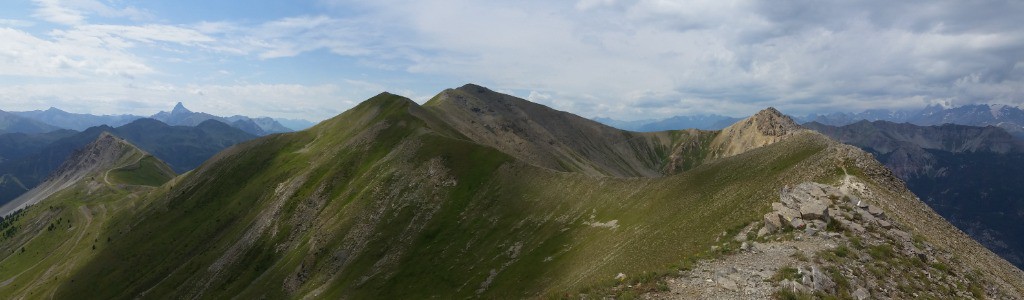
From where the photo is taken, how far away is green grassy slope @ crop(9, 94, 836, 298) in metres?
58.3

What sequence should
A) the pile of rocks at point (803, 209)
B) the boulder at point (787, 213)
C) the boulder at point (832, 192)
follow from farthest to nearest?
1. the boulder at point (832, 192)
2. the boulder at point (787, 213)
3. the pile of rocks at point (803, 209)

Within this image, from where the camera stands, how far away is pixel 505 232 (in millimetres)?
87750

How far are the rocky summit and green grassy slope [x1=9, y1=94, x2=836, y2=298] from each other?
17.5 inches

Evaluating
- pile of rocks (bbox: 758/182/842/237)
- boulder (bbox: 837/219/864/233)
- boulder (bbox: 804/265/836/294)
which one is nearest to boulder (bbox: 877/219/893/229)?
boulder (bbox: 837/219/864/233)

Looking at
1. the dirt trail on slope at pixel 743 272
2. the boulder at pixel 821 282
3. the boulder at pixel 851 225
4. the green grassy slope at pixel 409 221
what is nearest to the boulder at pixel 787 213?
the green grassy slope at pixel 409 221

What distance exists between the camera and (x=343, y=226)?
114 meters

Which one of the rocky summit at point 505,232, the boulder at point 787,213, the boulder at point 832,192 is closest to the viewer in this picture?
the rocky summit at point 505,232

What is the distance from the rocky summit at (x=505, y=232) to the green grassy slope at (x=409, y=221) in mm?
445

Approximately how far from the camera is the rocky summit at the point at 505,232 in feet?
108

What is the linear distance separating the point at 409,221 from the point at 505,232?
97.4ft

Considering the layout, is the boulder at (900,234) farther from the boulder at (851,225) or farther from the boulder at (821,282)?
the boulder at (821,282)

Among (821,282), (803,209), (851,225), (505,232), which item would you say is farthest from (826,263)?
(505,232)

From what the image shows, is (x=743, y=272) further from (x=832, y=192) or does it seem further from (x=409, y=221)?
(x=409, y=221)

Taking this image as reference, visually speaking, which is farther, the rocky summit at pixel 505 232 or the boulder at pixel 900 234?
the boulder at pixel 900 234
